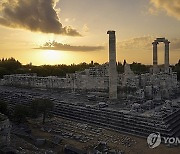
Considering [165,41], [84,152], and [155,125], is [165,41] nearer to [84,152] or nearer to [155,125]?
[155,125]

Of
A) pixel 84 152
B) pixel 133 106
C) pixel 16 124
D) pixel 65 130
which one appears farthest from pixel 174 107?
pixel 16 124

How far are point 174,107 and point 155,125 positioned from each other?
6080 millimetres

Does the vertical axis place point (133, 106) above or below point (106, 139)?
above

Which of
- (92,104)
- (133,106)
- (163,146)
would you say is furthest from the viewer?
(92,104)

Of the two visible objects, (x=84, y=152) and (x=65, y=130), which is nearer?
(x=84, y=152)

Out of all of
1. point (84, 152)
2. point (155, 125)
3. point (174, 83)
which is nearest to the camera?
point (84, 152)

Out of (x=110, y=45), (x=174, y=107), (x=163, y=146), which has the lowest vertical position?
(x=163, y=146)

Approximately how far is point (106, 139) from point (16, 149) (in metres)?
8.03

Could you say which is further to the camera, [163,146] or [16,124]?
[16,124]

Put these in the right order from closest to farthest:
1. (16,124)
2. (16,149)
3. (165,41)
Result: (16,149)
(16,124)
(165,41)

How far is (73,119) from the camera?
26953 mm

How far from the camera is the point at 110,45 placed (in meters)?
31.7

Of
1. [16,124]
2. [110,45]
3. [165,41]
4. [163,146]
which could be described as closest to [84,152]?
[163,146]

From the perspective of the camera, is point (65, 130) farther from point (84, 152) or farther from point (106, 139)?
point (84, 152)
